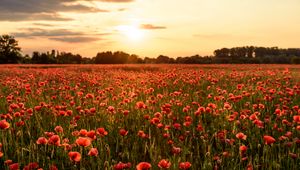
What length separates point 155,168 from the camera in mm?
3709

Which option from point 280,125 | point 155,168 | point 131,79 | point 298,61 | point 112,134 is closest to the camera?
point 155,168

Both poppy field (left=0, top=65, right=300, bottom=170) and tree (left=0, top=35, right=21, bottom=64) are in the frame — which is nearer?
poppy field (left=0, top=65, right=300, bottom=170)

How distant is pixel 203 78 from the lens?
13.4 m

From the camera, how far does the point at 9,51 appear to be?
92.6 m

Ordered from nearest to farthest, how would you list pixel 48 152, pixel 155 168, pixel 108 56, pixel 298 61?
pixel 155 168 < pixel 48 152 < pixel 298 61 < pixel 108 56

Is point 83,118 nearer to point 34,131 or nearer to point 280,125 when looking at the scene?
point 34,131

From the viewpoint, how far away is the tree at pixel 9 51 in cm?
8912

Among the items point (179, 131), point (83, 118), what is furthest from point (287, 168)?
point (83, 118)

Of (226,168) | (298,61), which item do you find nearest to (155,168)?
(226,168)

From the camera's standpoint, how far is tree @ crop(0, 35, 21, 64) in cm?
8912

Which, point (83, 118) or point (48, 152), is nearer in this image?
point (48, 152)

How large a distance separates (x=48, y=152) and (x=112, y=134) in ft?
3.59

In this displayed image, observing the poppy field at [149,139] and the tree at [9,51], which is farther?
the tree at [9,51]

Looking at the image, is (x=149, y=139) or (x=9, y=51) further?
(x=9, y=51)
